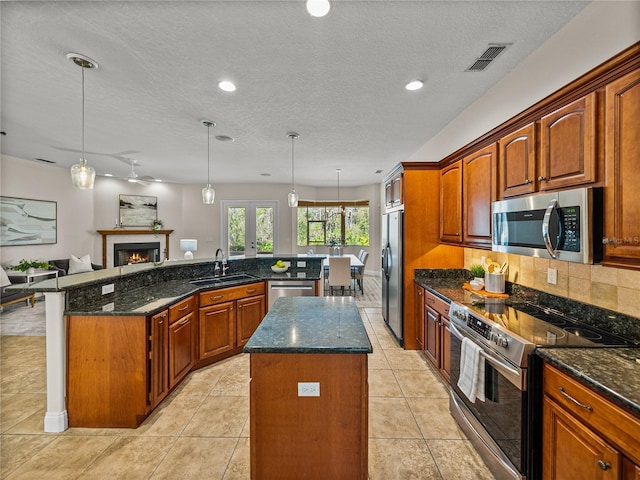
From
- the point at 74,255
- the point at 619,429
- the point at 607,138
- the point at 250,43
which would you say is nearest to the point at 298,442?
the point at 619,429

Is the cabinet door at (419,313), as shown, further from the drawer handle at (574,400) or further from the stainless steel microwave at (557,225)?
the drawer handle at (574,400)

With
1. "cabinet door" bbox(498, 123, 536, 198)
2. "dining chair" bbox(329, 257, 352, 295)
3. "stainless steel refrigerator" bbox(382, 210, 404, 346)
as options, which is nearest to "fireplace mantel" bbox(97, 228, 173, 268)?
"dining chair" bbox(329, 257, 352, 295)

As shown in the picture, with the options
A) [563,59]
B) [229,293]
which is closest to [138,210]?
[229,293]

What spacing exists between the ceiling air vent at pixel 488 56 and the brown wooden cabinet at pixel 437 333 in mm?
2011

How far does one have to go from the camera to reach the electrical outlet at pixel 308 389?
60.6 inches

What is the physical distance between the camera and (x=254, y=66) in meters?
2.24

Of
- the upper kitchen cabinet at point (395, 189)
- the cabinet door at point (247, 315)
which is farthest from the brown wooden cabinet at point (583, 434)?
the cabinet door at point (247, 315)

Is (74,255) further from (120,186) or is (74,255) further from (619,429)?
(619,429)

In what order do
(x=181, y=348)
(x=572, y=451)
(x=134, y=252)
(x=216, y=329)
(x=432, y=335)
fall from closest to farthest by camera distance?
(x=572, y=451), (x=181, y=348), (x=432, y=335), (x=216, y=329), (x=134, y=252)

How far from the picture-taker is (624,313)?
1635mm

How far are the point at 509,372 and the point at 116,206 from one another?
28.0ft

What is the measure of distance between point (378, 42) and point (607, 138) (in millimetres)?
1442

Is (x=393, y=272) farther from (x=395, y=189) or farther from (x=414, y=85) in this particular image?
(x=414, y=85)

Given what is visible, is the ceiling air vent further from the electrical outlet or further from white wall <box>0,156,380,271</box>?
white wall <box>0,156,380,271</box>
